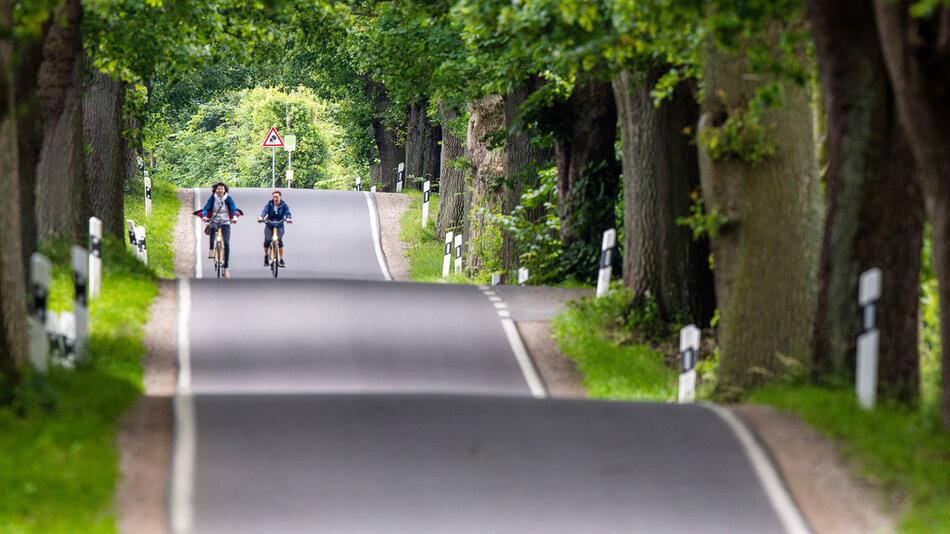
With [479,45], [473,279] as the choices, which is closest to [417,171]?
[473,279]

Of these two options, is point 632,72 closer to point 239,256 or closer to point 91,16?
point 91,16

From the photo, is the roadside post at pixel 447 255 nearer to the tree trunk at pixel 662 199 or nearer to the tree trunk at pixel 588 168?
the tree trunk at pixel 588 168

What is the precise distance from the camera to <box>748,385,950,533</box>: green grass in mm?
9852

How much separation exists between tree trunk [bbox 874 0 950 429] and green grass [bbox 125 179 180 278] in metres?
24.7

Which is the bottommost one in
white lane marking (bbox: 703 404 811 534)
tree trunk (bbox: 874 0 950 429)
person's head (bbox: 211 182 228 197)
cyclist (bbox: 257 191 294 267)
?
white lane marking (bbox: 703 404 811 534)

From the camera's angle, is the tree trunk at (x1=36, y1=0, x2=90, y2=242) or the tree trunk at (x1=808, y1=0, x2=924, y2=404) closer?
the tree trunk at (x1=808, y1=0, x2=924, y2=404)

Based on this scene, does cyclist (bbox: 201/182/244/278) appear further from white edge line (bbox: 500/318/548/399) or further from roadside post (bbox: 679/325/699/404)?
roadside post (bbox: 679/325/699/404)

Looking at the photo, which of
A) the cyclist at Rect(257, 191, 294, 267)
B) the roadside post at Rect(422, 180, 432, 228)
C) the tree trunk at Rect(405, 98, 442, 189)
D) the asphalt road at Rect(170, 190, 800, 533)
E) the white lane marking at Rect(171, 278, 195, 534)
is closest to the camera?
the white lane marking at Rect(171, 278, 195, 534)

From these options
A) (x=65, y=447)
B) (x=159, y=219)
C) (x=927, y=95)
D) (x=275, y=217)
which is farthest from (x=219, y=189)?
(x=927, y=95)

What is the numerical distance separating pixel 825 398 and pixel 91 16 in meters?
12.6

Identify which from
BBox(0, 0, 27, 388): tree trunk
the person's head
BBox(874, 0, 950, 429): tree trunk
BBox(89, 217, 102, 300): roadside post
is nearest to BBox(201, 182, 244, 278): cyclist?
the person's head

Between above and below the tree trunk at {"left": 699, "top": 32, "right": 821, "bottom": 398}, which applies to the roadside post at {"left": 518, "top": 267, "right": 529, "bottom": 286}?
below

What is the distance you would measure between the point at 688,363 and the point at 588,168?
10123mm

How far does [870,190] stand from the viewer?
529 inches
